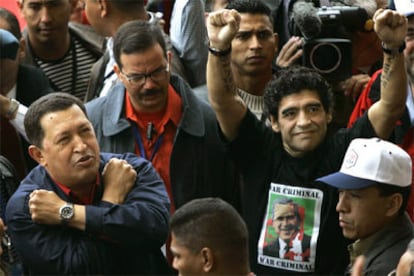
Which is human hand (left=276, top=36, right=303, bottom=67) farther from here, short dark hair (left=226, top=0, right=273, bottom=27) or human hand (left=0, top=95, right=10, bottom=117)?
human hand (left=0, top=95, right=10, bottom=117)

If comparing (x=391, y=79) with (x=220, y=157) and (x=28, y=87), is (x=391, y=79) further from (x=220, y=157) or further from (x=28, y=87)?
(x=28, y=87)

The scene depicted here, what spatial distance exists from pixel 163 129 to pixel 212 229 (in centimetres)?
148

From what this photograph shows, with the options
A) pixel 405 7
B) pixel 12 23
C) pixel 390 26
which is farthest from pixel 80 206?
pixel 405 7

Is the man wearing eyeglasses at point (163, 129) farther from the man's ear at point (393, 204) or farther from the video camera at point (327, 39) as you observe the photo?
the man's ear at point (393, 204)

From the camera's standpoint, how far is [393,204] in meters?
5.34

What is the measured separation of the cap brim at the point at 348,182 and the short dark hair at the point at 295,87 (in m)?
0.50

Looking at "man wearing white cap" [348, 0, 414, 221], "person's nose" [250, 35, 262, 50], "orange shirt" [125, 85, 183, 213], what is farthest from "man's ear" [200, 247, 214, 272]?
"person's nose" [250, 35, 262, 50]

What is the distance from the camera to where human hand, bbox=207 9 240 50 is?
5.65 metres

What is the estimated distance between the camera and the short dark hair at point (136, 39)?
6.07 m

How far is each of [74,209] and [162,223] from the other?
39 centimetres

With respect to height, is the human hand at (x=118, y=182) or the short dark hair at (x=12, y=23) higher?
the short dark hair at (x=12, y=23)

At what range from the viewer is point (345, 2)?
266 inches

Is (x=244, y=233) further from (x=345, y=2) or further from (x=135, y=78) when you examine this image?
(x=345, y=2)

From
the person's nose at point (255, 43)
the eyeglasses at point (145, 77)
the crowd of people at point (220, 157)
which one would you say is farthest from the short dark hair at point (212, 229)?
the person's nose at point (255, 43)
